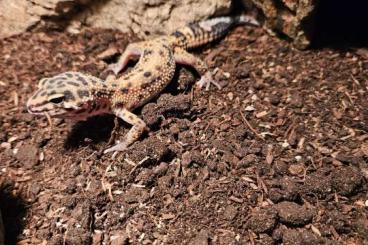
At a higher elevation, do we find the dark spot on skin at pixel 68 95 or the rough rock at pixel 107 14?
the rough rock at pixel 107 14

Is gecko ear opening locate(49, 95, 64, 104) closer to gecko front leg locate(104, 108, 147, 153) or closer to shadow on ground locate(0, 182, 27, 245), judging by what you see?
gecko front leg locate(104, 108, 147, 153)

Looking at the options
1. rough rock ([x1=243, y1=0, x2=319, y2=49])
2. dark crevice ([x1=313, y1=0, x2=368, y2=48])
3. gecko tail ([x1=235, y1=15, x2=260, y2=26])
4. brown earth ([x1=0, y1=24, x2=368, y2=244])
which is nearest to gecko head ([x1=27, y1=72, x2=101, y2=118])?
brown earth ([x1=0, y1=24, x2=368, y2=244])

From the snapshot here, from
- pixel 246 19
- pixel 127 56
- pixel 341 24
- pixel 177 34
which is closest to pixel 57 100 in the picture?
pixel 127 56

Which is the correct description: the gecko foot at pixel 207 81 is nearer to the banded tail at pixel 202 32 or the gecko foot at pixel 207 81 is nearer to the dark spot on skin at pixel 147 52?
the banded tail at pixel 202 32

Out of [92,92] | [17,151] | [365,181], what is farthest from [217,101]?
[17,151]

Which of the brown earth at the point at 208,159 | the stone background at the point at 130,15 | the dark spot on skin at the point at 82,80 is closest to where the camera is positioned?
the brown earth at the point at 208,159

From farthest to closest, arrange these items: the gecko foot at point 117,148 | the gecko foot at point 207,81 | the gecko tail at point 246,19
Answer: the gecko tail at point 246,19 → the gecko foot at point 207,81 → the gecko foot at point 117,148

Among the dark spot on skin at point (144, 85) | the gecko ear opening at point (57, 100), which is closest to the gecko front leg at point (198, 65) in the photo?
the dark spot on skin at point (144, 85)
